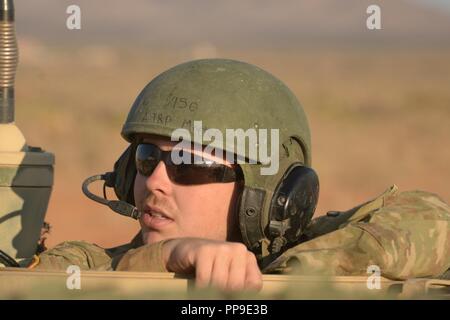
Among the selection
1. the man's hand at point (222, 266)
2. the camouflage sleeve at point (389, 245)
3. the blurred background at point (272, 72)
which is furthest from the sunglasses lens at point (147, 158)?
the blurred background at point (272, 72)

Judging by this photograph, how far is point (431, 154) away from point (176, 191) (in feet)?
62.5

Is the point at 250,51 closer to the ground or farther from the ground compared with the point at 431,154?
farther from the ground

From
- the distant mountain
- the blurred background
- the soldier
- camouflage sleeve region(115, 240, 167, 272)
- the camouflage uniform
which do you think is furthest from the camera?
the distant mountain

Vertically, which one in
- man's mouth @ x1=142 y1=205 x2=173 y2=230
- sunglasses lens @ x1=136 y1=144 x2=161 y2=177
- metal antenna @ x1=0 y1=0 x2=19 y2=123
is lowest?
man's mouth @ x1=142 y1=205 x2=173 y2=230

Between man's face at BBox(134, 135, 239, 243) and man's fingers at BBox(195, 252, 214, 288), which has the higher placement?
man's face at BBox(134, 135, 239, 243)

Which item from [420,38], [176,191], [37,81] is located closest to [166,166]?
[176,191]

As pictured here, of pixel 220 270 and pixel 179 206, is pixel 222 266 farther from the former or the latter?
pixel 179 206

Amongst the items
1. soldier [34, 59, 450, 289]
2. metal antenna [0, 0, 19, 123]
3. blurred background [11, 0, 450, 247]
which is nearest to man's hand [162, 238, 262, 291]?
soldier [34, 59, 450, 289]

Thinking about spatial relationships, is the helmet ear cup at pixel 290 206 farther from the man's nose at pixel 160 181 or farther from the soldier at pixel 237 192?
the man's nose at pixel 160 181

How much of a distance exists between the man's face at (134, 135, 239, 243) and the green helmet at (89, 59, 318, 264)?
3.2 inches

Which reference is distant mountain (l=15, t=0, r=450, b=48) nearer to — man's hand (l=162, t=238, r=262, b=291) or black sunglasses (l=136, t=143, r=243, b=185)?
black sunglasses (l=136, t=143, r=243, b=185)

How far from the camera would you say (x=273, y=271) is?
164 inches

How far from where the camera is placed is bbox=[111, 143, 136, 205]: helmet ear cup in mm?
5043

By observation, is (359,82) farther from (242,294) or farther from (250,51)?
(242,294)
